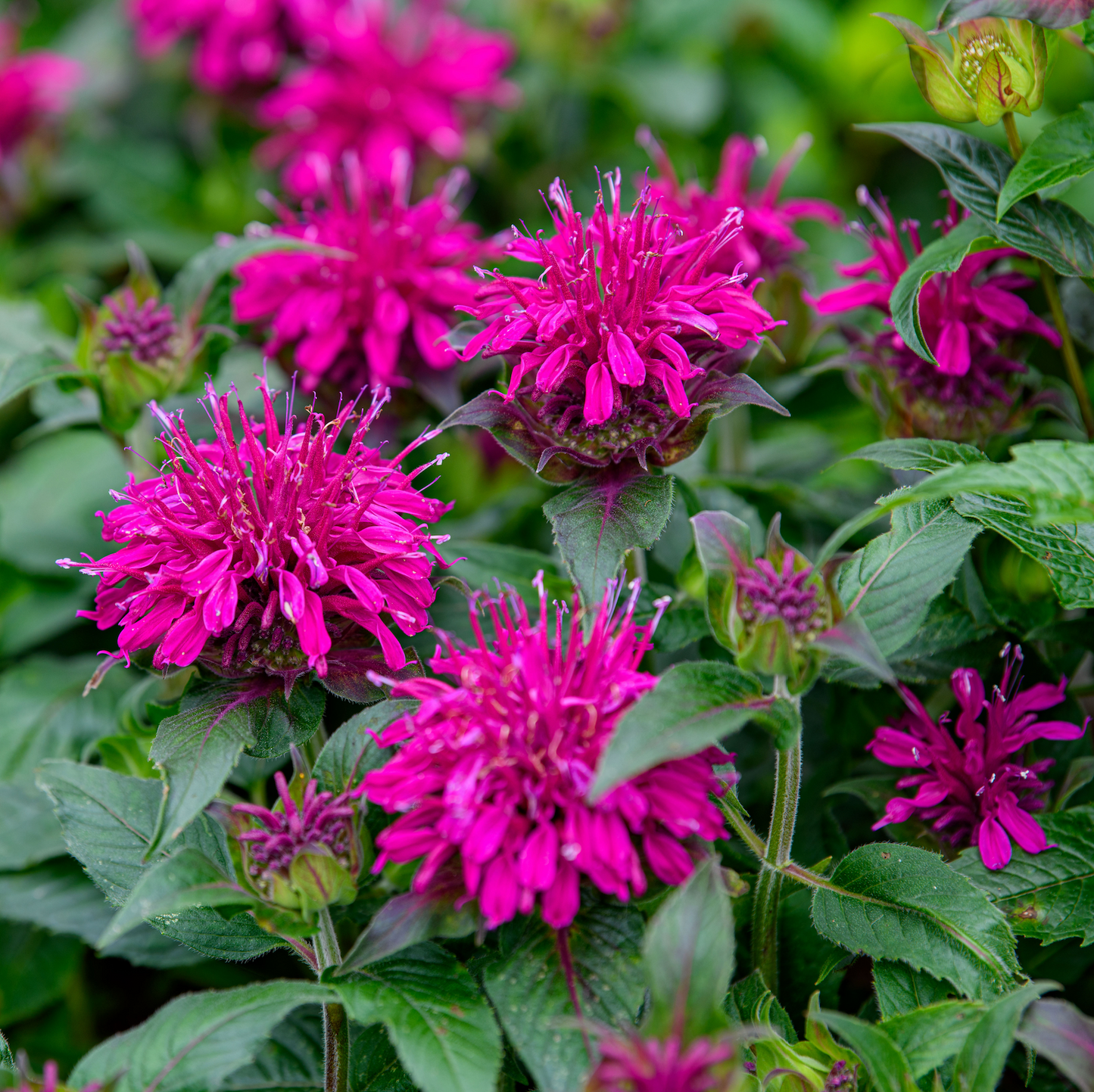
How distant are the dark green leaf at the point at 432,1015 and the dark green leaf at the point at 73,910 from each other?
1.06 feet

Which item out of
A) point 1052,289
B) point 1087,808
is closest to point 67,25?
point 1052,289

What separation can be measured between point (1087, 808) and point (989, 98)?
548 millimetres

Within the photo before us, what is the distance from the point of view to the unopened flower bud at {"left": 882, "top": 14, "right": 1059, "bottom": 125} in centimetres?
82

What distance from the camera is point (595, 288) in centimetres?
79

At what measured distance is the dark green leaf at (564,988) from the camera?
2.02 ft

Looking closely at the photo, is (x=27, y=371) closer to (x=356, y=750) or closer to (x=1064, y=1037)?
(x=356, y=750)

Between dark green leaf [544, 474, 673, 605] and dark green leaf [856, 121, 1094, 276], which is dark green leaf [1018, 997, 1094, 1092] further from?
dark green leaf [856, 121, 1094, 276]

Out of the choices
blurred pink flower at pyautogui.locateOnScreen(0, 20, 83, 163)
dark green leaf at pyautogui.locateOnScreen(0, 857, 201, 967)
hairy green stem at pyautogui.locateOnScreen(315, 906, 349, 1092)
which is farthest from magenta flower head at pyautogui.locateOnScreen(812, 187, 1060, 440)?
blurred pink flower at pyautogui.locateOnScreen(0, 20, 83, 163)

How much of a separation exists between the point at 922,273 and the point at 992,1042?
528 millimetres

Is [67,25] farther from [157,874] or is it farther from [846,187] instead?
[157,874]

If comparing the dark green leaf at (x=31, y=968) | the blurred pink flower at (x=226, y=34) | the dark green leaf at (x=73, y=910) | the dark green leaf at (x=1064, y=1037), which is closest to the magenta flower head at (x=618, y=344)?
the dark green leaf at (x=1064, y=1037)

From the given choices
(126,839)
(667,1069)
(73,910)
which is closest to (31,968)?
(73,910)

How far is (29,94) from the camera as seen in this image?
1.71m

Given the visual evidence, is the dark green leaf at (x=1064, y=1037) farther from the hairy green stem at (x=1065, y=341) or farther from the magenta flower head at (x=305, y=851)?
the hairy green stem at (x=1065, y=341)
